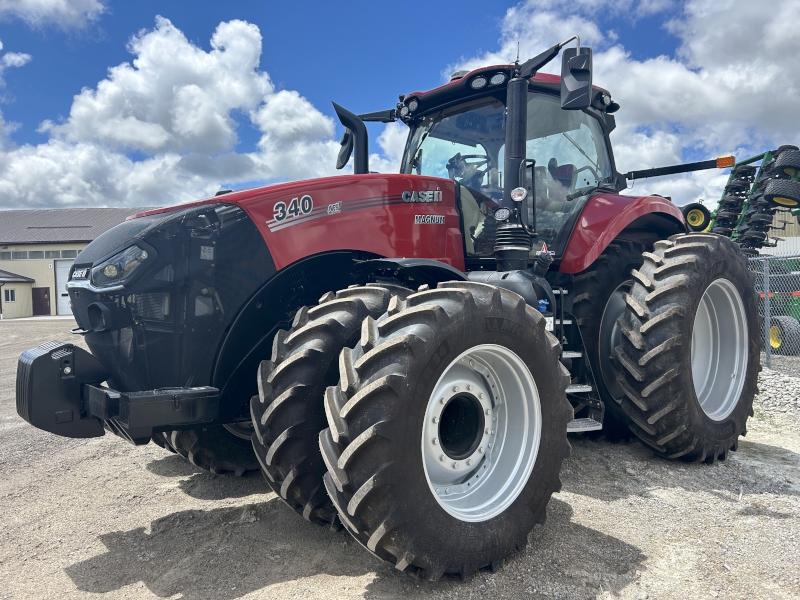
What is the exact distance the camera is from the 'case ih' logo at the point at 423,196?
410cm

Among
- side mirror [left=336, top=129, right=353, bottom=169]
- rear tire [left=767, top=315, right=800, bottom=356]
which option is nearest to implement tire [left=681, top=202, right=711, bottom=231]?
rear tire [left=767, top=315, right=800, bottom=356]

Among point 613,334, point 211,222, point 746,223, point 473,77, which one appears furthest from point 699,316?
point 746,223

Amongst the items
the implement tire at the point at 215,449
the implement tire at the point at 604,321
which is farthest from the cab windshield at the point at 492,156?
the implement tire at the point at 215,449

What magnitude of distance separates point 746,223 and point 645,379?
8270 mm

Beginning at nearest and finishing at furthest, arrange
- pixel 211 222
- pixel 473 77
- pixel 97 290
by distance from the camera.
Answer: pixel 97 290
pixel 211 222
pixel 473 77

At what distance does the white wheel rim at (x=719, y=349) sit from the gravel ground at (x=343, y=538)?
54 cm

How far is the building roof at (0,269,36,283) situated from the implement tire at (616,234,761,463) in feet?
133

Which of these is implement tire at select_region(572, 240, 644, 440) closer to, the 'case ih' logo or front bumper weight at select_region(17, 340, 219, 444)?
the 'case ih' logo

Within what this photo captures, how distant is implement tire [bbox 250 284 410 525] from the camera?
9.69 ft

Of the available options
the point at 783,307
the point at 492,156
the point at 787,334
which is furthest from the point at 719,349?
the point at 783,307

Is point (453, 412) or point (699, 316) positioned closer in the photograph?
point (453, 412)

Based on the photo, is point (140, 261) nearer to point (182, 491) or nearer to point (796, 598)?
point (182, 491)

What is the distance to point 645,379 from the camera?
4.34 meters

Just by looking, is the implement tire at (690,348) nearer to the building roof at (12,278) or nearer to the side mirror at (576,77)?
the side mirror at (576,77)
